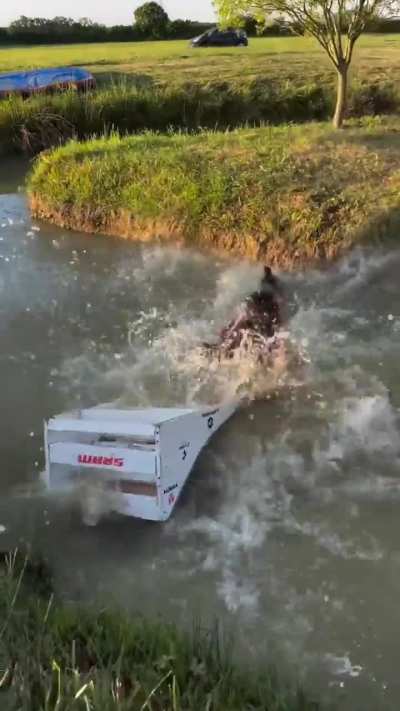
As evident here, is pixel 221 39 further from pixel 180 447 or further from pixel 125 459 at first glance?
pixel 125 459

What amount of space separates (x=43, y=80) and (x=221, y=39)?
15345mm

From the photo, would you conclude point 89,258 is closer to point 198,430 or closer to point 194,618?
point 198,430

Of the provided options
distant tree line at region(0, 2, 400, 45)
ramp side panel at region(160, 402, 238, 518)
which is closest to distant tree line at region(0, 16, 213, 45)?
distant tree line at region(0, 2, 400, 45)

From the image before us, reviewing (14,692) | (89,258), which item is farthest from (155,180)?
(14,692)

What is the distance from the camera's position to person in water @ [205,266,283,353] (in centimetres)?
920

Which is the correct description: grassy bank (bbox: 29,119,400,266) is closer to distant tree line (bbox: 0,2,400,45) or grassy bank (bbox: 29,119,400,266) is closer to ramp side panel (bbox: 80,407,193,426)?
ramp side panel (bbox: 80,407,193,426)

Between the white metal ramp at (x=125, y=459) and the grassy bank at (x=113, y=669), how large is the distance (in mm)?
1459

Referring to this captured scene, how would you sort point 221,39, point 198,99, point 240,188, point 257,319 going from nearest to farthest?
point 257,319, point 240,188, point 198,99, point 221,39

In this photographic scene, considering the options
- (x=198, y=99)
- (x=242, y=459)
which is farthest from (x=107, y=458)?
(x=198, y=99)

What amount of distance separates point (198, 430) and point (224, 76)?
55.8ft

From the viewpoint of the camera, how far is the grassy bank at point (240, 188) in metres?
12.5

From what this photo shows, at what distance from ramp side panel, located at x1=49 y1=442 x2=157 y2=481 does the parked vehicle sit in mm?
29884

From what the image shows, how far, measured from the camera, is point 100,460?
6723 millimetres

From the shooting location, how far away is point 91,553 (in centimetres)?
669
